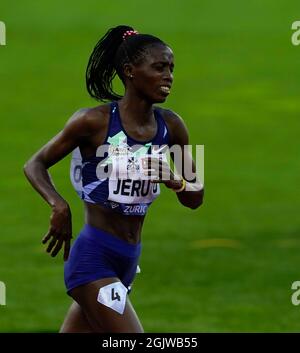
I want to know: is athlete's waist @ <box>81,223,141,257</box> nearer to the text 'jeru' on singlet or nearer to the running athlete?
the running athlete

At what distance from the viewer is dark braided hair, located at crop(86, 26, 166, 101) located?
28.0 feet

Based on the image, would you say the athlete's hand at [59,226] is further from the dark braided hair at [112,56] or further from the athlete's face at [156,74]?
the dark braided hair at [112,56]

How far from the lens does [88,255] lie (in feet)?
27.9

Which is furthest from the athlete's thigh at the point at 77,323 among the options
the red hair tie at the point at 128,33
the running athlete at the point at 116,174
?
the red hair tie at the point at 128,33

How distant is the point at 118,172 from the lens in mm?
8414

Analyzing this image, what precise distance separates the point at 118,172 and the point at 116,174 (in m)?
0.02

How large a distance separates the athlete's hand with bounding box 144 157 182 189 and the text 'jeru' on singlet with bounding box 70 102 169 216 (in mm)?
210

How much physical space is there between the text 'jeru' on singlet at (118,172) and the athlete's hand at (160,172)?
0.69 feet

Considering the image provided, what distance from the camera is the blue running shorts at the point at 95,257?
8.44 m
